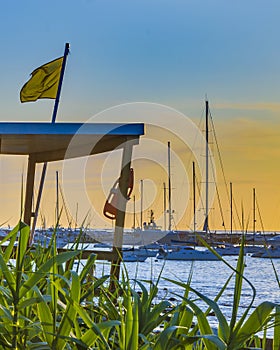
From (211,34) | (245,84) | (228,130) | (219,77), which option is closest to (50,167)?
(211,34)

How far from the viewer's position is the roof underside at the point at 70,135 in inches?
201

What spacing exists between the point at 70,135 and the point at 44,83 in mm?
2312

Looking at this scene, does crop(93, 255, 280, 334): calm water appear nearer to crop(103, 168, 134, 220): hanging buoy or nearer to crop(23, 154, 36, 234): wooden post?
crop(23, 154, 36, 234): wooden post

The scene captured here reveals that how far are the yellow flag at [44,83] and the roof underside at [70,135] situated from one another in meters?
1.56

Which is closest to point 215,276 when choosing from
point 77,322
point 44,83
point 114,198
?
point 44,83

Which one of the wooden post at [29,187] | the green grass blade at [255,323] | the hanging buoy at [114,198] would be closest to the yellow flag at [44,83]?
the wooden post at [29,187]

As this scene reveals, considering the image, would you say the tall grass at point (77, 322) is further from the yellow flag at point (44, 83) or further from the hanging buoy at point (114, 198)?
the yellow flag at point (44, 83)

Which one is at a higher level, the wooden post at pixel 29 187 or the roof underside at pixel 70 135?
the roof underside at pixel 70 135

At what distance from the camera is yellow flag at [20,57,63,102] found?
746cm

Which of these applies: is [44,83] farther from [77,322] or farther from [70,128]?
[77,322]

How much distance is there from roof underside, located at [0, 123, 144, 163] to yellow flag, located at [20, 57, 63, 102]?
61.4 inches

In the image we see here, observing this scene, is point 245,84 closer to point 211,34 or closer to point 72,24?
point 211,34

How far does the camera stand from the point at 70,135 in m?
5.34

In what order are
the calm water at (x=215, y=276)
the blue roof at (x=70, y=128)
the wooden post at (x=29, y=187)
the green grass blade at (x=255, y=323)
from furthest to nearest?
1. the calm water at (x=215, y=276)
2. the wooden post at (x=29, y=187)
3. the blue roof at (x=70, y=128)
4. the green grass blade at (x=255, y=323)
